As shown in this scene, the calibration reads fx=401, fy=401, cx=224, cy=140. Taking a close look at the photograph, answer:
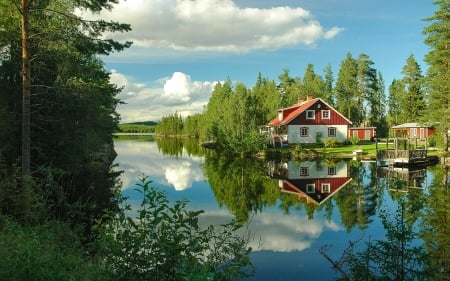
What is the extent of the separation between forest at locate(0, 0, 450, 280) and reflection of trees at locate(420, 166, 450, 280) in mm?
4776

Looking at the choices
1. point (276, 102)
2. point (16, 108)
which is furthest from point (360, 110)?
point (16, 108)

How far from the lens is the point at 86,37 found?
47.9 ft

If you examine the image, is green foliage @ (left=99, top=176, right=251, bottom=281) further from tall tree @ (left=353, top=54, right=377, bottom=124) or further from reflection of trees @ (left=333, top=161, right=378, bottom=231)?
tall tree @ (left=353, top=54, right=377, bottom=124)

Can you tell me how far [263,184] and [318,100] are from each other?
3148 centimetres

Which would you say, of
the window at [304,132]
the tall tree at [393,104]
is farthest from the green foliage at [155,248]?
the tall tree at [393,104]

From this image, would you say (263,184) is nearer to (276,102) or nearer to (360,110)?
(276,102)

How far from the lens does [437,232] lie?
42.5 ft

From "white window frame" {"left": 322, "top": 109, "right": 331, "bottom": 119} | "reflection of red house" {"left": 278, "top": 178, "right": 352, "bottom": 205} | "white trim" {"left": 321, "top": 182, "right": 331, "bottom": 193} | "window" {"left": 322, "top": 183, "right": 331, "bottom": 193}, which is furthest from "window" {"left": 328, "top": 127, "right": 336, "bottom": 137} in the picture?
"window" {"left": 322, "top": 183, "right": 331, "bottom": 193}

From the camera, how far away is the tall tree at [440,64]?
38.1m

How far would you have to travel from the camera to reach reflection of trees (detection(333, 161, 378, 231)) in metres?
16.0

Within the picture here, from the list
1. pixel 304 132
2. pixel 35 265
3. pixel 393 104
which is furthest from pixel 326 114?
pixel 35 265

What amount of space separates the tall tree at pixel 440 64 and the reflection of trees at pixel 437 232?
1867cm

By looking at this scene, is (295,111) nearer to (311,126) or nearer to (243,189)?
(311,126)

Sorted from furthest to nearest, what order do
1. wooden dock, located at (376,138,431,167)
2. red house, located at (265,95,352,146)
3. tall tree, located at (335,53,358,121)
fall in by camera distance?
tall tree, located at (335,53,358,121) < red house, located at (265,95,352,146) < wooden dock, located at (376,138,431,167)
